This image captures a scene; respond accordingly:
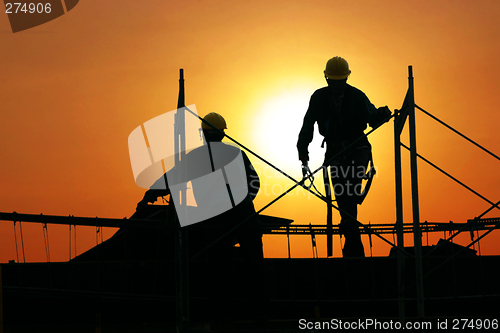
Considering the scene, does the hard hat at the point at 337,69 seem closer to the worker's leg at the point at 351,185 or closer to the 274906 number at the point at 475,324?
the worker's leg at the point at 351,185

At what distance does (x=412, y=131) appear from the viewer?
8117 mm

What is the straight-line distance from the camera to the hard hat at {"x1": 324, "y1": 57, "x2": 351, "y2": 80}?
11070 mm

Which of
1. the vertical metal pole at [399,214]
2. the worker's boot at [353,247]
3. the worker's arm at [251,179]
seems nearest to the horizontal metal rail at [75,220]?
the worker's arm at [251,179]

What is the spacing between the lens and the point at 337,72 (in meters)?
11.1

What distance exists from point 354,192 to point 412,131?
2.96 m

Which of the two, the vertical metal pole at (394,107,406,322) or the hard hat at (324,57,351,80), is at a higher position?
the hard hat at (324,57,351,80)

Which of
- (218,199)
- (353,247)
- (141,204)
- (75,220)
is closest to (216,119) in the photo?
(218,199)

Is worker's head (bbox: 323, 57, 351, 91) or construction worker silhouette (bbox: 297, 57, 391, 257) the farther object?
worker's head (bbox: 323, 57, 351, 91)

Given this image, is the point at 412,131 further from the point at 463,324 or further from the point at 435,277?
the point at 435,277

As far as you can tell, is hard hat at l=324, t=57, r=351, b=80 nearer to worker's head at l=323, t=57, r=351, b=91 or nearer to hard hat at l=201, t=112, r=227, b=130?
worker's head at l=323, t=57, r=351, b=91

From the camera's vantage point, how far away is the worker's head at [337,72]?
11.1 m

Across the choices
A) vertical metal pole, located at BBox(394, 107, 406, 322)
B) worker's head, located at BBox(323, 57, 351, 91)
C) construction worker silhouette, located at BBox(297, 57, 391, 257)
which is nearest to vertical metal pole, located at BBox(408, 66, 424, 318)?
vertical metal pole, located at BBox(394, 107, 406, 322)

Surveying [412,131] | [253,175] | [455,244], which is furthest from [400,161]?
[455,244]

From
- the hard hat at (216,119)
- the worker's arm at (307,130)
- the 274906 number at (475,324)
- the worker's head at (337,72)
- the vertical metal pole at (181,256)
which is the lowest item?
the 274906 number at (475,324)
